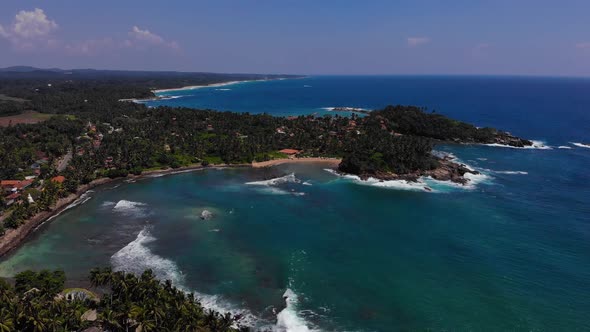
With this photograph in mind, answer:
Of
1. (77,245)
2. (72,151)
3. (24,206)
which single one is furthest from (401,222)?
(72,151)

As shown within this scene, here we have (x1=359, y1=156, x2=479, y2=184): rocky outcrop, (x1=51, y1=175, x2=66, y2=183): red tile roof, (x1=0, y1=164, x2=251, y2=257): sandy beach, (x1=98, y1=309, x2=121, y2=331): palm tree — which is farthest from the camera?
(x1=359, y1=156, x2=479, y2=184): rocky outcrop

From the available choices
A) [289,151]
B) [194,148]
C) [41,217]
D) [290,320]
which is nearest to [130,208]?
[41,217]

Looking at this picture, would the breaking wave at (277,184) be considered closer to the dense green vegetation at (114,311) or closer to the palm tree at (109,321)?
the dense green vegetation at (114,311)

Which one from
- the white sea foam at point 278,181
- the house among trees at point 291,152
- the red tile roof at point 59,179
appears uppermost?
the house among trees at point 291,152

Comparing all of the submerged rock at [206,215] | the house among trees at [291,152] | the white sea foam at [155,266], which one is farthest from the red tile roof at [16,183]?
the house among trees at [291,152]

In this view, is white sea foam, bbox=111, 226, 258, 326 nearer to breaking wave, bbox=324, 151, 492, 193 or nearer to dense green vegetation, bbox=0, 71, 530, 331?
dense green vegetation, bbox=0, 71, 530, 331

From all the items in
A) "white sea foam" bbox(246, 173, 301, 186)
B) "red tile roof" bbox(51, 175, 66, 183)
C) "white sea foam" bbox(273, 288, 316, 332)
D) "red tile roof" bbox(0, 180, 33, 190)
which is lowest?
"white sea foam" bbox(273, 288, 316, 332)

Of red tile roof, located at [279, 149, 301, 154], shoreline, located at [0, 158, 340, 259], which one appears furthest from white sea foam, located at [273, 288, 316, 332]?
red tile roof, located at [279, 149, 301, 154]

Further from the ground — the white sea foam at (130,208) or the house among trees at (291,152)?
the house among trees at (291,152)
